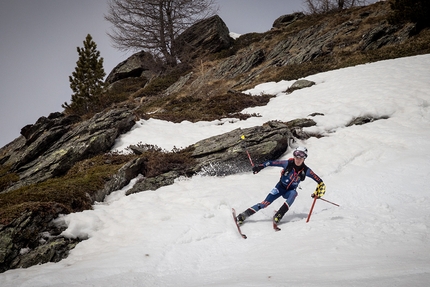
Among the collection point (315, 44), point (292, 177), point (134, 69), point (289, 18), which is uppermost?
point (289, 18)

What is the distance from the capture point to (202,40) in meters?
38.1

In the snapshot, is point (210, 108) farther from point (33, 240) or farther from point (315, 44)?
point (315, 44)

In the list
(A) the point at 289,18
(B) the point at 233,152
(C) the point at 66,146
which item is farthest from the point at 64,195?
(A) the point at 289,18

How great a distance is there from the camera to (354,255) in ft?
14.5

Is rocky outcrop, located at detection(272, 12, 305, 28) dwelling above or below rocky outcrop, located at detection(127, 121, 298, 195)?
above

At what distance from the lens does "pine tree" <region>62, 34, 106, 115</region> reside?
86.7 ft

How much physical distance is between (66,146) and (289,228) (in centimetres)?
1227

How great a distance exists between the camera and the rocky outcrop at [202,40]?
37688 mm

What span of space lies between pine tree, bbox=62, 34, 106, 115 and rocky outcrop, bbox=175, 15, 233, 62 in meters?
13.4

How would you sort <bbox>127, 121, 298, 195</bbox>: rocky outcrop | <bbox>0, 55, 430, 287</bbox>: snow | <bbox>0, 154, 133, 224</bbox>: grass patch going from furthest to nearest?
<bbox>127, 121, 298, 195</bbox>: rocky outcrop, <bbox>0, 154, 133, 224</bbox>: grass patch, <bbox>0, 55, 430, 287</bbox>: snow

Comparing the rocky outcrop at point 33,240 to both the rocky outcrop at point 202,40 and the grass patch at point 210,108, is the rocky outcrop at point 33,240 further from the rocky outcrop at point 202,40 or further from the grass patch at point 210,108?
the rocky outcrop at point 202,40

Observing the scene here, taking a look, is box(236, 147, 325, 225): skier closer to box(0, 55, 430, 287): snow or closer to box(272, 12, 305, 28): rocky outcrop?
box(0, 55, 430, 287): snow

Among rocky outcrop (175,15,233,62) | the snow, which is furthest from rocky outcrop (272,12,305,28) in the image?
the snow

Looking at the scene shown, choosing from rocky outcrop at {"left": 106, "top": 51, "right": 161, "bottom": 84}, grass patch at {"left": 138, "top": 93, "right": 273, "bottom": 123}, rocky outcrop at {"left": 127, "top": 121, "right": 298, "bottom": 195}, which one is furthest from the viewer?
rocky outcrop at {"left": 106, "top": 51, "right": 161, "bottom": 84}
